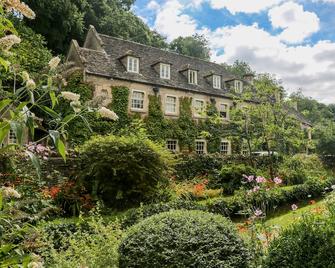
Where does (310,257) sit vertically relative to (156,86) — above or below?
below

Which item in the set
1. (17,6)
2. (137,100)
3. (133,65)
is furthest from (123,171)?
(133,65)

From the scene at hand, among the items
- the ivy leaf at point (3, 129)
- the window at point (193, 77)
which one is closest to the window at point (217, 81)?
the window at point (193, 77)

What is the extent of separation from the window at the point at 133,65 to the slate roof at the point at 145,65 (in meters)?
0.32

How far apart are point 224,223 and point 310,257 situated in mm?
1563

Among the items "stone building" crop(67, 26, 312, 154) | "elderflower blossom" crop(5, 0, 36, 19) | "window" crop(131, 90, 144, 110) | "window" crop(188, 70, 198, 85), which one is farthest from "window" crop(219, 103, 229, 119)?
"elderflower blossom" crop(5, 0, 36, 19)

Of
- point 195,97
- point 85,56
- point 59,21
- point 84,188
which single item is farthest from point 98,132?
point 59,21

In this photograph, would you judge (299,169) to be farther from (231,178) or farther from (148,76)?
(148,76)

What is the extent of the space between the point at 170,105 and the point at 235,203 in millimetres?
15759

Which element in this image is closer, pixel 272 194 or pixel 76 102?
pixel 76 102

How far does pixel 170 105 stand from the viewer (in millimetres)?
26641

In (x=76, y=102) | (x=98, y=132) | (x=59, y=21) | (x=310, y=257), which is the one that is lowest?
(x=310, y=257)

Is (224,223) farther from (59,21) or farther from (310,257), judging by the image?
(59,21)

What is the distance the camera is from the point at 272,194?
13.2 metres

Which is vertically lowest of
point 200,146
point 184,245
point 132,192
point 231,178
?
point 184,245
